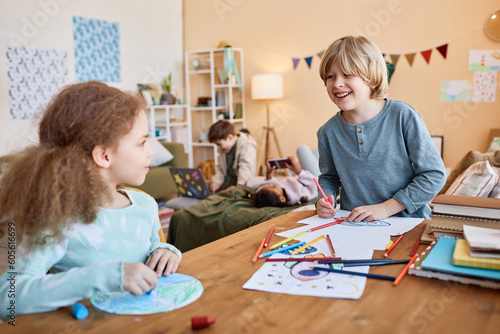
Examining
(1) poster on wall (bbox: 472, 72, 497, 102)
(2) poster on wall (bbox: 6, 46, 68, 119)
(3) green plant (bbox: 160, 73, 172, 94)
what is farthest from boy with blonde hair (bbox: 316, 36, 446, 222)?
(3) green plant (bbox: 160, 73, 172, 94)

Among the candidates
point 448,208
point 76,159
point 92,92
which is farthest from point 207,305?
point 448,208

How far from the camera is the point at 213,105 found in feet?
20.4

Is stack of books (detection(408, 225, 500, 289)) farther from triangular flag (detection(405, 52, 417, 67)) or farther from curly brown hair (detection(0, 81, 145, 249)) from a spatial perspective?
triangular flag (detection(405, 52, 417, 67))

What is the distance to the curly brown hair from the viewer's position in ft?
2.70

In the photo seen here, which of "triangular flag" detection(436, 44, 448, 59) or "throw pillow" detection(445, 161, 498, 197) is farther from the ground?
"triangular flag" detection(436, 44, 448, 59)

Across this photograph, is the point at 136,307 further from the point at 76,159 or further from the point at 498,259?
the point at 498,259

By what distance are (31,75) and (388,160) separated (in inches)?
175

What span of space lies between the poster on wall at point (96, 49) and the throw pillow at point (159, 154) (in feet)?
3.16

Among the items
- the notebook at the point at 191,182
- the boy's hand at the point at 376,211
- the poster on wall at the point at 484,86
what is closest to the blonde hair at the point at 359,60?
the boy's hand at the point at 376,211

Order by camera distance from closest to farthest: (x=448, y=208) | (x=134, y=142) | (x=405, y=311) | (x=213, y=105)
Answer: (x=405, y=311) → (x=134, y=142) → (x=448, y=208) → (x=213, y=105)

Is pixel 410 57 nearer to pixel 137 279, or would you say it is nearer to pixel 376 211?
pixel 376 211

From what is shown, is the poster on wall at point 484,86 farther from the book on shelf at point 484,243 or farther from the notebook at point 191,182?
the book on shelf at point 484,243

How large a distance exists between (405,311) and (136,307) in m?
Answer: 0.46

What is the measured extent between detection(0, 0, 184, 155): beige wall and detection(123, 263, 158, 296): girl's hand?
3553 mm
